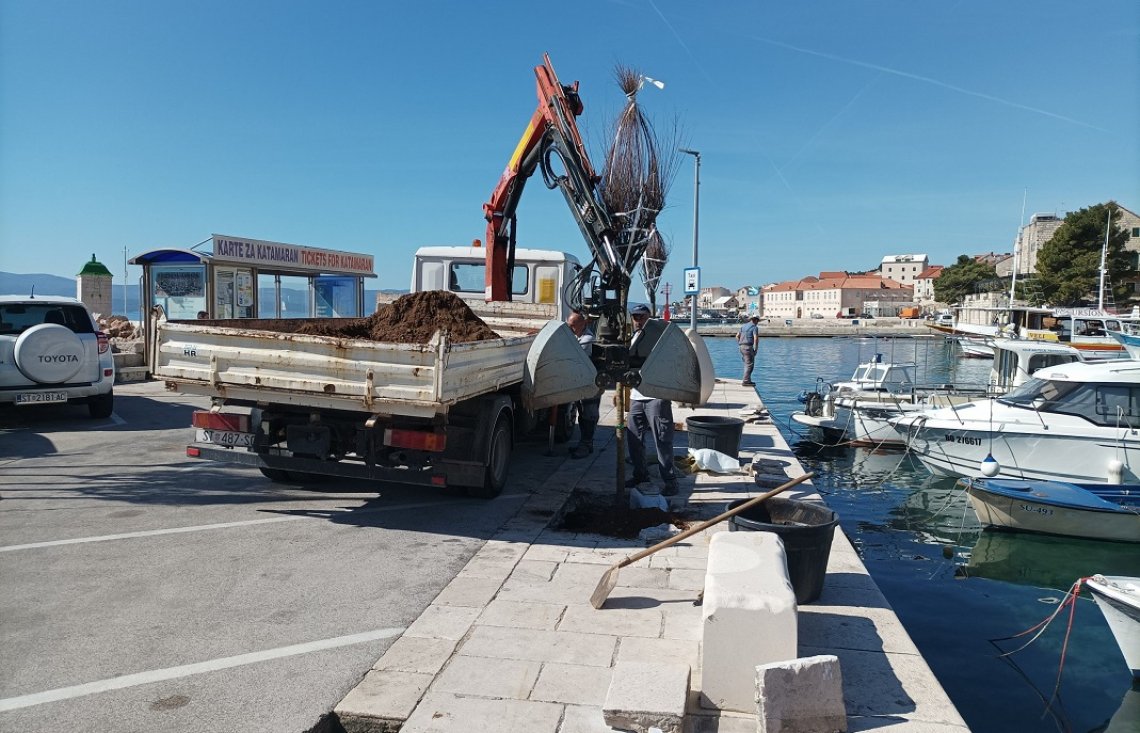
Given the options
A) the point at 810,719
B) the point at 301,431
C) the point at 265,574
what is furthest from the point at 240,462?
the point at 810,719

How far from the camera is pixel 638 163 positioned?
21.3 metres

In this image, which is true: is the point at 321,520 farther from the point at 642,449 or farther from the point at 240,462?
the point at 642,449

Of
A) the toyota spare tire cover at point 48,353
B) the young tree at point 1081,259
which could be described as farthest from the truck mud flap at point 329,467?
the young tree at point 1081,259

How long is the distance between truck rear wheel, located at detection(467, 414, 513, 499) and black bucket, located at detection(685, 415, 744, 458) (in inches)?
106

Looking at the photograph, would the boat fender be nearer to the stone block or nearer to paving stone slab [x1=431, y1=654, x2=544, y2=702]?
the stone block

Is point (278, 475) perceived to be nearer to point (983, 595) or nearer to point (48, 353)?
point (48, 353)

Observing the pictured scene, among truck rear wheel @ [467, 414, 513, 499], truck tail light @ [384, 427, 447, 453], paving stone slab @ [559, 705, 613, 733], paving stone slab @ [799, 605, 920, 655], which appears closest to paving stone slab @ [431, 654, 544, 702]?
paving stone slab @ [559, 705, 613, 733]

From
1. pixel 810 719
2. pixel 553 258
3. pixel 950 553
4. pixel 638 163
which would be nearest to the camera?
pixel 810 719

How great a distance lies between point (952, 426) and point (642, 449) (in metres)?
7.49

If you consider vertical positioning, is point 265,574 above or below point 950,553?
above

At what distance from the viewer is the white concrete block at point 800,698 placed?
338 centimetres

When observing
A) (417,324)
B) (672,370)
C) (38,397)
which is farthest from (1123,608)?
(38,397)

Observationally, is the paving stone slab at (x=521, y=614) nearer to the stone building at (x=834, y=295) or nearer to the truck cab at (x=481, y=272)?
the truck cab at (x=481, y=272)

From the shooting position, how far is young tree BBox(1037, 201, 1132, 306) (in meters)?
62.0
